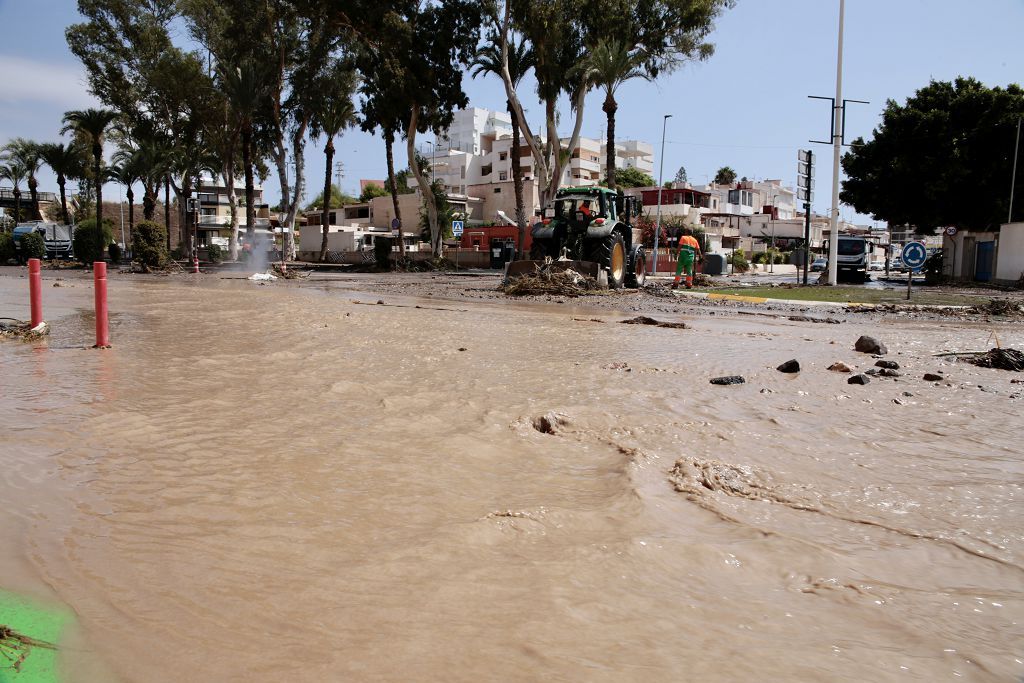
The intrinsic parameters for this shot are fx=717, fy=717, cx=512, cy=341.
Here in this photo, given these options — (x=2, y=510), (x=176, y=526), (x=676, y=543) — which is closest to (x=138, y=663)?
(x=176, y=526)

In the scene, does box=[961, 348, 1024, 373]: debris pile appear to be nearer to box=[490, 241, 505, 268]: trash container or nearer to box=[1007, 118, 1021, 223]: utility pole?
box=[1007, 118, 1021, 223]: utility pole

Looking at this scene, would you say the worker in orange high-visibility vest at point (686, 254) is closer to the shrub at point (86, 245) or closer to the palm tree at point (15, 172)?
the shrub at point (86, 245)

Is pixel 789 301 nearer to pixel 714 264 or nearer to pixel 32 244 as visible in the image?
pixel 714 264

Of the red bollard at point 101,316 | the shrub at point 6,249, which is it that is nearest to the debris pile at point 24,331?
the red bollard at point 101,316

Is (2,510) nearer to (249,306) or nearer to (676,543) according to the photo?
(676,543)

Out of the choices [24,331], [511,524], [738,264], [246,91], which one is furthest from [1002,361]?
[738,264]

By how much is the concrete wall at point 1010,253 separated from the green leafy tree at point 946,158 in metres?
3.54

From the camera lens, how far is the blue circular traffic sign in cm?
1775

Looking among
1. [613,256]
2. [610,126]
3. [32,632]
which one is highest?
[610,126]

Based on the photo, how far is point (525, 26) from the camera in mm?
32656

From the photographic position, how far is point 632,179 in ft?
270

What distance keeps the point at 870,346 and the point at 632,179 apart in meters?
76.8

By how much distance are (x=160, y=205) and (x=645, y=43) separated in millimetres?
65031

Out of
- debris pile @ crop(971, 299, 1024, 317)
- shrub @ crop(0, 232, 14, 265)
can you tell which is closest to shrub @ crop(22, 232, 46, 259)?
shrub @ crop(0, 232, 14, 265)
